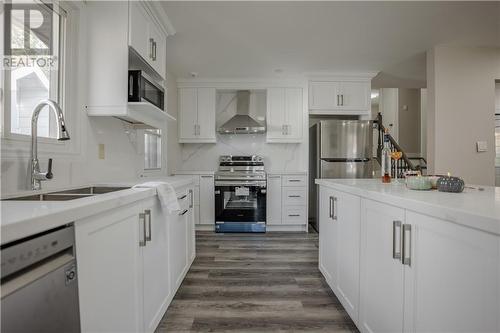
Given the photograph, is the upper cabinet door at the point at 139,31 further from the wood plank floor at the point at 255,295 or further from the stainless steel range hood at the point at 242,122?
the stainless steel range hood at the point at 242,122

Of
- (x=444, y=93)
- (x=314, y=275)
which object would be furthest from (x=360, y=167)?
(x=314, y=275)

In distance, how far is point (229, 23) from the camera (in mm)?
2555

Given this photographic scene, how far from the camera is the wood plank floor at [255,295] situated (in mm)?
1655

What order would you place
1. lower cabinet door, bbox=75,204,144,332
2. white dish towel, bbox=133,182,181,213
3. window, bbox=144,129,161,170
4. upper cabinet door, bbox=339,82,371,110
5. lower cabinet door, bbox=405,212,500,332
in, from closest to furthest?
1. lower cabinet door, bbox=405,212,500,332
2. lower cabinet door, bbox=75,204,144,332
3. white dish towel, bbox=133,182,181,213
4. window, bbox=144,129,161,170
5. upper cabinet door, bbox=339,82,371,110

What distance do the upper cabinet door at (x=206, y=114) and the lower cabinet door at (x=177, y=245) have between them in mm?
2102

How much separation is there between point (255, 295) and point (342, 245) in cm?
79

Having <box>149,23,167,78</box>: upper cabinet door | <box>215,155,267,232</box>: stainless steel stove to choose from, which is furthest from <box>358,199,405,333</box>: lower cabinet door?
<box>215,155,267,232</box>: stainless steel stove

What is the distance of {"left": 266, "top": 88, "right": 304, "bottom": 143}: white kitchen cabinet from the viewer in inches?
164

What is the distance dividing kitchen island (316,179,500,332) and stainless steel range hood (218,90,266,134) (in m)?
2.53

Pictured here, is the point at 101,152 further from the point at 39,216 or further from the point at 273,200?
the point at 273,200

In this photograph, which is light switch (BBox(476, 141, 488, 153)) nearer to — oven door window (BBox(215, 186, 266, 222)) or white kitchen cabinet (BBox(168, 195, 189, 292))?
oven door window (BBox(215, 186, 266, 222))

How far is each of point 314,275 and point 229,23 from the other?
2597 millimetres

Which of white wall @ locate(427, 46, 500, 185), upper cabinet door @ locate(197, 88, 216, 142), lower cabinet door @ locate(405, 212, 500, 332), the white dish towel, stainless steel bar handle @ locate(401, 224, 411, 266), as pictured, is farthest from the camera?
upper cabinet door @ locate(197, 88, 216, 142)

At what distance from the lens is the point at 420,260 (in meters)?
1.00
